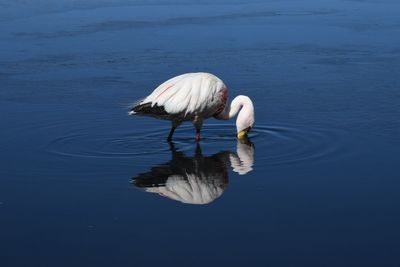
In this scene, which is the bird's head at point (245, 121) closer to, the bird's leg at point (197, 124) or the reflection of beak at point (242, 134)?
the reflection of beak at point (242, 134)

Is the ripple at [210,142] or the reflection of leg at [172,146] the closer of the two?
the ripple at [210,142]

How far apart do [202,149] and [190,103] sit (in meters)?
0.55

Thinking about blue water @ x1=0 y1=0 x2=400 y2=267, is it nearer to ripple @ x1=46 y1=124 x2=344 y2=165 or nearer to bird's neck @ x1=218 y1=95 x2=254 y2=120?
ripple @ x1=46 y1=124 x2=344 y2=165

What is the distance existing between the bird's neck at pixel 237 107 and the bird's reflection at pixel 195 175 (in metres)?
0.52

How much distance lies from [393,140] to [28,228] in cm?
431

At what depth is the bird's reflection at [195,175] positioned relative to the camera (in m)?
7.42

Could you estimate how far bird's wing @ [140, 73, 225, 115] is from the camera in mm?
9367

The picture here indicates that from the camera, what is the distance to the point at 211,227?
6.46 m

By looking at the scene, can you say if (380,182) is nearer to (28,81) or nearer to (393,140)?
(393,140)

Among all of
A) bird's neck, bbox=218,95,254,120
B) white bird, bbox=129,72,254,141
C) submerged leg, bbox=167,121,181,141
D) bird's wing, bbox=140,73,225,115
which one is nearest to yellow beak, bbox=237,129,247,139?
white bird, bbox=129,72,254,141

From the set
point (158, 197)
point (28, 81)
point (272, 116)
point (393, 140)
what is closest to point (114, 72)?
point (28, 81)

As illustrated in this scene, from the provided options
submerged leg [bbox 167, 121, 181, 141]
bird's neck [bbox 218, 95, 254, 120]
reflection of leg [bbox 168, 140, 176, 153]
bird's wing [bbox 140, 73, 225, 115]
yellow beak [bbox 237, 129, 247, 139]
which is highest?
bird's wing [bbox 140, 73, 225, 115]

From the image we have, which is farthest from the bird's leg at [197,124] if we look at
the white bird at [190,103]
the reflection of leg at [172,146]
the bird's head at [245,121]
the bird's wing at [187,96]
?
the bird's head at [245,121]

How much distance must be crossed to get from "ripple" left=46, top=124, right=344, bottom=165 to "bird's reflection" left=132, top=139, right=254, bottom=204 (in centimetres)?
19
